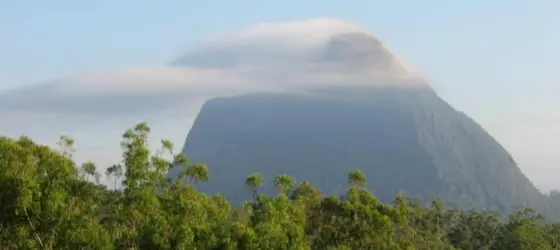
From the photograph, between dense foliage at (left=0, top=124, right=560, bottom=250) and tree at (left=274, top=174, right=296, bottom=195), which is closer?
dense foliage at (left=0, top=124, right=560, bottom=250)

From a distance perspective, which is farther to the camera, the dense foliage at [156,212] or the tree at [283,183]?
the tree at [283,183]

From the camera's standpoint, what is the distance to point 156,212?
24.1 metres

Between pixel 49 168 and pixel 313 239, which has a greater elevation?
pixel 49 168

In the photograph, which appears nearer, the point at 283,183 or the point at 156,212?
the point at 156,212

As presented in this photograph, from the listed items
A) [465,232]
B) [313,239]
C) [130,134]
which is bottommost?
[465,232]

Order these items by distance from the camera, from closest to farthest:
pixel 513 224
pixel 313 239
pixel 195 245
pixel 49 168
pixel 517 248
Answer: pixel 195 245 → pixel 49 168 → pixel 313 239 → pixel 517 248 → pixel 513 224

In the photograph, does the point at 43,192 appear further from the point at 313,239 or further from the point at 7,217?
the point at 313,239

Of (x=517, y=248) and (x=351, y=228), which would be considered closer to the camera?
(x=351, y=228)

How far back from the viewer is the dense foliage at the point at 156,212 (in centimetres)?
2228

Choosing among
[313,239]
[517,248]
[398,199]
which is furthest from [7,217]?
[517,248]

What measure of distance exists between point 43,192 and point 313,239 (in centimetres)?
994

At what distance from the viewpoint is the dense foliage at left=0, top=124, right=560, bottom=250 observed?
877 inches

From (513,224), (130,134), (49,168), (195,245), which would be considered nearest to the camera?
(195,245)

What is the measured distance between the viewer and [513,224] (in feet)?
216
